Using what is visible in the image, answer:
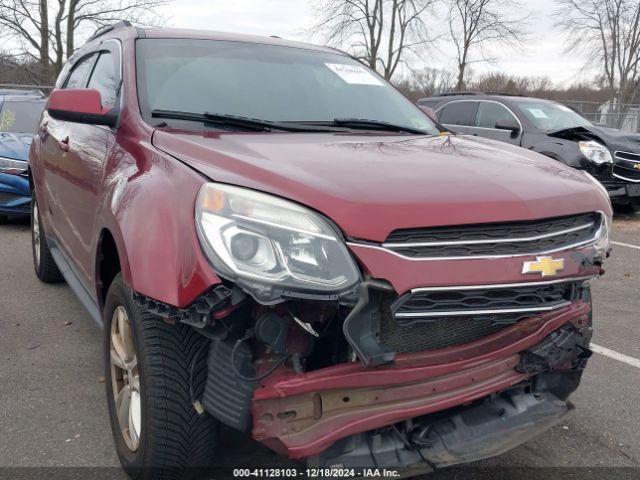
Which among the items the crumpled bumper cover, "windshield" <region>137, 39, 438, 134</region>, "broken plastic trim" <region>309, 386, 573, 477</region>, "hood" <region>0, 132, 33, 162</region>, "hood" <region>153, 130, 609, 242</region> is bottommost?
"hood" <region>0, 132, 33, 162</region>

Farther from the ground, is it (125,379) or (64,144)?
(64,144)

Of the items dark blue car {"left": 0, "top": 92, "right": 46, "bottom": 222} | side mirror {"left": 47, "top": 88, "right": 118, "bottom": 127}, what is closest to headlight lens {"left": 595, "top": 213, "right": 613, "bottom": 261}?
side mirror {"left": 47, "top": 88, "right": 118, "bottom": 127}

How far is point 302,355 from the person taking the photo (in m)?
2.07

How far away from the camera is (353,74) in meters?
3.84

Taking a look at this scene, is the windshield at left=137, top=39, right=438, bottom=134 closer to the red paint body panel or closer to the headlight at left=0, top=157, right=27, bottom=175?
the red paint body panel

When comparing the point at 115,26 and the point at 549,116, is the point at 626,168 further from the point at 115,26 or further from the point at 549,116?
the point at 115,26

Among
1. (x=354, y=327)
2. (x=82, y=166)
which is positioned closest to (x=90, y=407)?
(x=82, y=166)

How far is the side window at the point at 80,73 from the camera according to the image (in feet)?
14.3

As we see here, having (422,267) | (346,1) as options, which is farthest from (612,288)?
(346,1)

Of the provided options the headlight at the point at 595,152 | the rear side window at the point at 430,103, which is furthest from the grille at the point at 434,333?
the rear side window at the point at 430,103

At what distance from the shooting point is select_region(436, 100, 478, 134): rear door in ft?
35.2

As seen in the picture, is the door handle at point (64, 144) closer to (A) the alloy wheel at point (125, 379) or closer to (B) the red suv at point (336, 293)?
(B) the red suv at point (336, 293)

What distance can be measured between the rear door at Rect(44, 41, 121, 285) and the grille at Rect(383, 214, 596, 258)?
1.62 meters

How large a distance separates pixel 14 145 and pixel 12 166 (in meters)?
0.43
